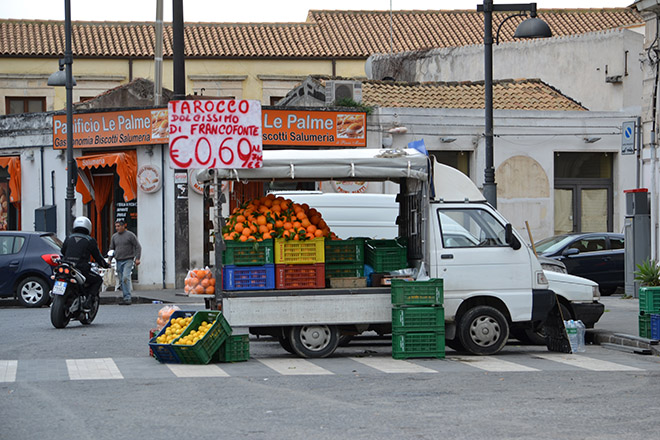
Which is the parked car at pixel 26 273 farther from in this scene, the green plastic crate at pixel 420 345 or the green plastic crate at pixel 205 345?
the green plastic crate at pixel 420 345

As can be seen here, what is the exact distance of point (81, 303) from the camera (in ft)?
57.3

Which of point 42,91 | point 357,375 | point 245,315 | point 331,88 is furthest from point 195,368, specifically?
point 42,91

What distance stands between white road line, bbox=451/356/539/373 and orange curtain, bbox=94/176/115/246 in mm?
17194

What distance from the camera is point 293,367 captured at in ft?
40.4

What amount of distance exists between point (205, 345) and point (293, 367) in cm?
104

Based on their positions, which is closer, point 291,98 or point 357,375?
point 357,375

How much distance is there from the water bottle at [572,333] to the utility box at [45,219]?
1783 centimetres

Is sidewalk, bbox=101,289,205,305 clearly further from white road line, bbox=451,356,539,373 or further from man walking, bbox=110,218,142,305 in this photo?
white road line, bbox=451,356,539,373

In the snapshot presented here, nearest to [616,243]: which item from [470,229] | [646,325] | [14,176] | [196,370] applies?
[646,325]

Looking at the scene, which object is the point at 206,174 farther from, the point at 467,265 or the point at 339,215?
the point at 339,215

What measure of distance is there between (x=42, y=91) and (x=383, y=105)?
70.2 feet

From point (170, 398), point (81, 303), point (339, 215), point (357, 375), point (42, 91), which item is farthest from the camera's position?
point (42, 91)

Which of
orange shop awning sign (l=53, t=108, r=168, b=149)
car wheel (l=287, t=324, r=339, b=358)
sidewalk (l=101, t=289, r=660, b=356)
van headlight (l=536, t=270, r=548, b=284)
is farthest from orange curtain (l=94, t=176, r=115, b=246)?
van headlight (l=536, t=270, r=548, b=284)

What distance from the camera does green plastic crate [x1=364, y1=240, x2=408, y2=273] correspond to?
13.5m
